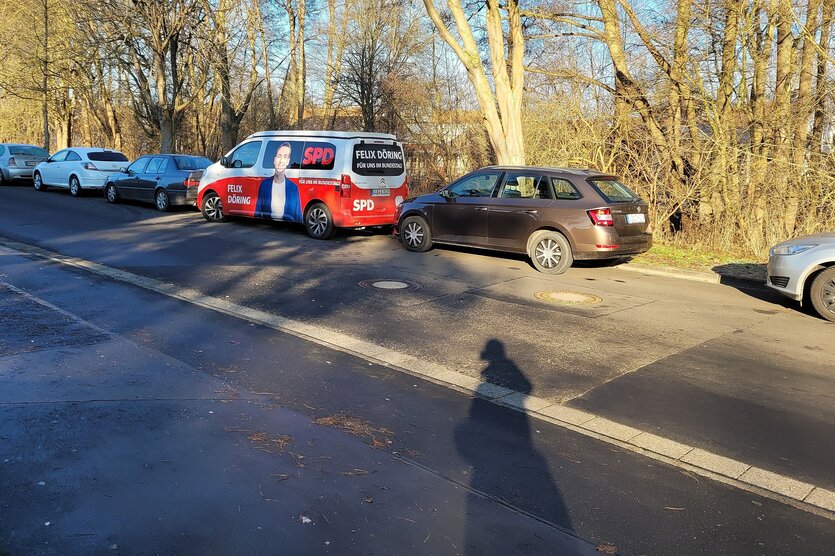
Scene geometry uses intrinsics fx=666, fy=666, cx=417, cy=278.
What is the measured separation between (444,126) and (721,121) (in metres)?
10.7

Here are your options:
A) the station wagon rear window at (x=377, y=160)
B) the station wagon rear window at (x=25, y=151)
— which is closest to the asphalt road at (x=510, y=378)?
the station wagon rear window at (x=377, y=160)

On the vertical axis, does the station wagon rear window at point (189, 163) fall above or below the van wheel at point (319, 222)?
above

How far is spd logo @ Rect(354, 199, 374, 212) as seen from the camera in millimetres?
13490

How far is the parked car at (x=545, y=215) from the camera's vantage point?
10.6 m

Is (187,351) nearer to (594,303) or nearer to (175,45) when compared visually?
(594,303)

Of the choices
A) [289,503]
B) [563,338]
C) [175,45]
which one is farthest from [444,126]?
[289,503]

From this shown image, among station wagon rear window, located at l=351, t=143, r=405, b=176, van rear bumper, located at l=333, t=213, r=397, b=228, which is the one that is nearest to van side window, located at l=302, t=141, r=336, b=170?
station wagon rear window, located at l=351, t=143, r=405, b=176

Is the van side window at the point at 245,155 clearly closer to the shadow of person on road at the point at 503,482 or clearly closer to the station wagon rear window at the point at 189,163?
the station wagon rear window at the point at 189,163

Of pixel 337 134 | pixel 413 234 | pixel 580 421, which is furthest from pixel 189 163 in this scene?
pixel 580 421

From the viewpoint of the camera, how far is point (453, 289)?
9375mm

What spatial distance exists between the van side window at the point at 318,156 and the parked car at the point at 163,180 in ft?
19.0

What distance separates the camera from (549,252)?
11039 millimetres

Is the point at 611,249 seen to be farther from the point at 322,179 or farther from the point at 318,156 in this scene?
the point at 318,156

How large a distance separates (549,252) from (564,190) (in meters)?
1.05
